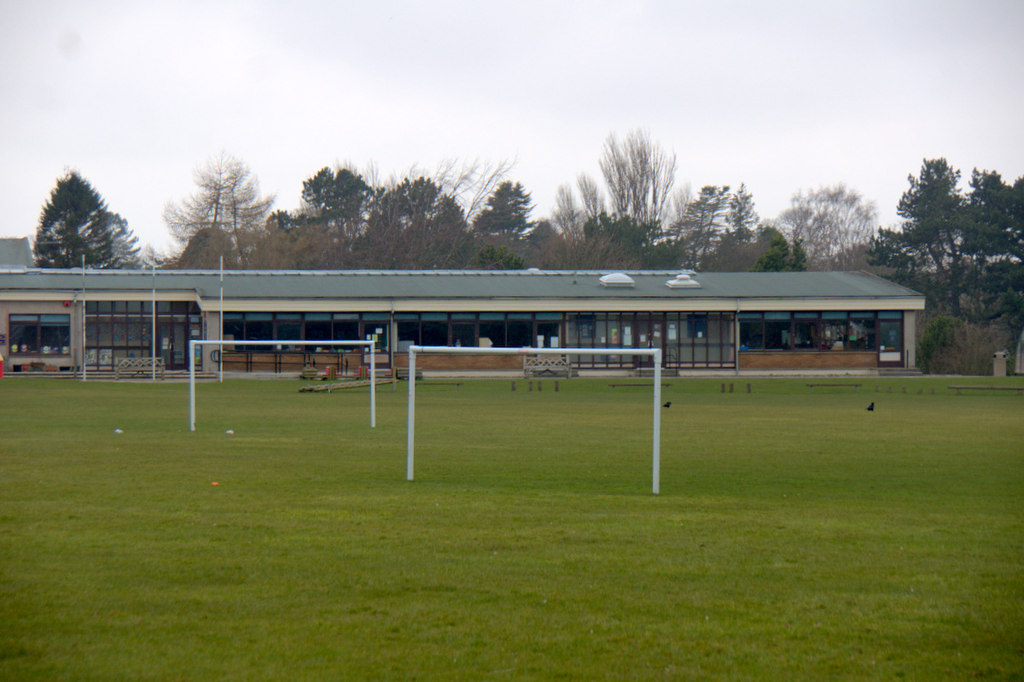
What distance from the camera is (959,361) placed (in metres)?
48.8

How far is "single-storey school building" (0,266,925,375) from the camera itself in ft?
155

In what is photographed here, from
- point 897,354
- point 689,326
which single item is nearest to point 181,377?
point 689,326

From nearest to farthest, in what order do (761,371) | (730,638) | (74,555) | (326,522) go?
1. (730,638)
2. (74,555)
3. (326,522)
4. (761,371)

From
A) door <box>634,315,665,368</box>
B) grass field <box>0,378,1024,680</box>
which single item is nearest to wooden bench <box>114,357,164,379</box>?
door <box>634,315,665,368</box>

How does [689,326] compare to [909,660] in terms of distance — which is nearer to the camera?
[909,660]

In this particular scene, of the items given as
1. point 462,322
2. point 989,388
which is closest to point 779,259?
point 462,322

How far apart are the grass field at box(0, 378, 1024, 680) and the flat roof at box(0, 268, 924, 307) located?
32467 millimetres

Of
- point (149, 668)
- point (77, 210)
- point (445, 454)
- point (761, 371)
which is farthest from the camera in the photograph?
point (77, 210)

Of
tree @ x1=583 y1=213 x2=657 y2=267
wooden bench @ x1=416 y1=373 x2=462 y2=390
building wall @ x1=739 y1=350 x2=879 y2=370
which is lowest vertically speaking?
wooden bench @ x1=416 y1=373 x2=462 y2=390

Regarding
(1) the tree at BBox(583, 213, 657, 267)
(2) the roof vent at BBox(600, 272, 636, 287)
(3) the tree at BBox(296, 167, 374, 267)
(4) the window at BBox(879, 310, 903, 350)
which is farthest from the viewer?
(3) the tree at BBox(296, 167, 374, 267)

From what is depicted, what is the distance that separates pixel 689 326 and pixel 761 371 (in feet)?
14.0

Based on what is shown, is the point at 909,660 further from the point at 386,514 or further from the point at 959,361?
the point at 959,361

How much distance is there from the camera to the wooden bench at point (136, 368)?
141 ft

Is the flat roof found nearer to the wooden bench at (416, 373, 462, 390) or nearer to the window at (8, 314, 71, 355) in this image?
the window at (8, 314, 71, 355)
